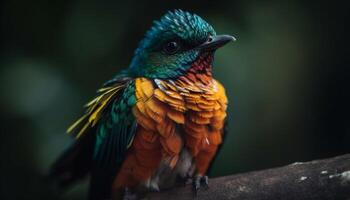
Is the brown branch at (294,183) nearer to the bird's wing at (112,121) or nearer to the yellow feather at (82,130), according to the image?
the bird's wing at (112,121)

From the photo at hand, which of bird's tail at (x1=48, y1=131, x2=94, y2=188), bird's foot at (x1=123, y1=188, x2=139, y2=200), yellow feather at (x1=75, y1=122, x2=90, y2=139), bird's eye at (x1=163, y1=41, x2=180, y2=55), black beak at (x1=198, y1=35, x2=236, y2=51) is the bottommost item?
bird's foot at (x1=123, y1=188, x2=139, y2=200)

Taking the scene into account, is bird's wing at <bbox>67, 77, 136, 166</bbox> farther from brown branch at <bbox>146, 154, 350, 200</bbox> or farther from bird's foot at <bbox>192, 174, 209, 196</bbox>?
brown branch at <bbox>146, 154, 350, 200</bbox>

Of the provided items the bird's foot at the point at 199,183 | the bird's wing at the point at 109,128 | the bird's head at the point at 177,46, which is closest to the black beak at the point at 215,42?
the bird's head at the point at 177,46

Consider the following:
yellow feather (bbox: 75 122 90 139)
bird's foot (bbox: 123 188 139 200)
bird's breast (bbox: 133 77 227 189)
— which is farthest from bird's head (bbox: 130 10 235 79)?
bird's foot (bbox: 123 188 139 200)

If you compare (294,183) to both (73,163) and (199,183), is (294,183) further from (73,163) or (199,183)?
(73,163)

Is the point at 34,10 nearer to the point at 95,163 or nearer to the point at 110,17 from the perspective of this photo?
the point at 110,17

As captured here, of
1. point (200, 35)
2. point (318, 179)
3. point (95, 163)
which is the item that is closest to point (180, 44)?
point (200, 35)

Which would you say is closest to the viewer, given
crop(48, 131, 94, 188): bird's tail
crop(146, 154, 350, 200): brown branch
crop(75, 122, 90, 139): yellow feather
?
crop(146, 154, 350, 200): brown branch
